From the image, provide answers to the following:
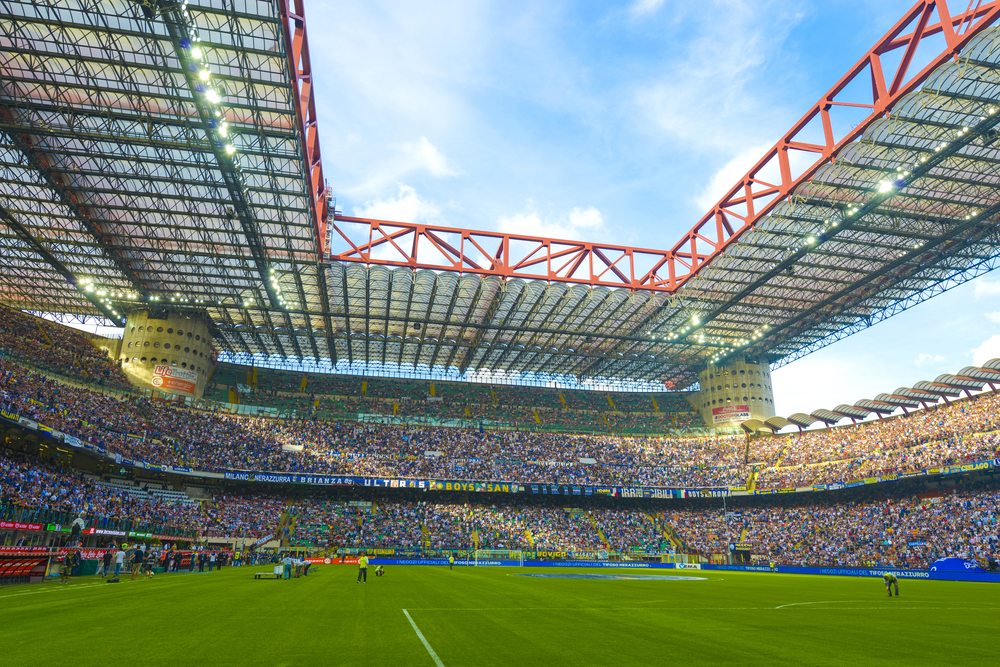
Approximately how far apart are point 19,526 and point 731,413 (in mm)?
65111

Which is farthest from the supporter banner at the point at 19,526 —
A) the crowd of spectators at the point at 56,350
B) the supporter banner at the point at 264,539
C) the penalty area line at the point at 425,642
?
the crowd of spectators at the point at 56,350

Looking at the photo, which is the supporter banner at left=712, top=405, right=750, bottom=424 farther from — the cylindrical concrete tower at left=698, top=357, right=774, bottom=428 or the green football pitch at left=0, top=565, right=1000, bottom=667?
the green football pitch at left=0, top=565, right=1000, bottom=667

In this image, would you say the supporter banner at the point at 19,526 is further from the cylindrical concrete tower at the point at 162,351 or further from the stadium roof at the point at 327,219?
the cylindrical concrete tower at the point at 162,351

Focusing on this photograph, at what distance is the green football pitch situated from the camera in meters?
9.02

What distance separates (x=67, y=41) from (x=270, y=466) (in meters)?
37.6

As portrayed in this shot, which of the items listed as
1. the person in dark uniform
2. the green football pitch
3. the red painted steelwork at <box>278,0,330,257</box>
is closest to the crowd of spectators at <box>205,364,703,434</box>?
the red painted steelwork at <box>278,0,330,257</box>

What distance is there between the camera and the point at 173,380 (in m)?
56.1

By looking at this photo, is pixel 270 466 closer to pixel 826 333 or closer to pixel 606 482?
pixel 606 482

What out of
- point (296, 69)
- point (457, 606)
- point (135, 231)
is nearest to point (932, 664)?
point (457, 606)

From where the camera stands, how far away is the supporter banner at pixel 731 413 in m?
66.8

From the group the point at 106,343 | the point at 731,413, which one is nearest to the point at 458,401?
the point at 731,413

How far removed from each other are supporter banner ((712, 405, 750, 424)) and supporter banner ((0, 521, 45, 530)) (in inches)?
2531

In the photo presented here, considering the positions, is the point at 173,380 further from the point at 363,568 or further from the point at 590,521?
the point at 590,521

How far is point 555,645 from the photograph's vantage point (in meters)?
10.1
